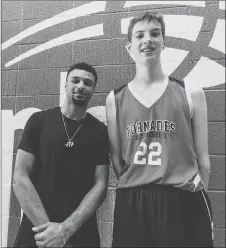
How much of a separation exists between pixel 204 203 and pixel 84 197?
67 centimetres

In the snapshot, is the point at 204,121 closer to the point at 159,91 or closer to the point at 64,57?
the point at 159,91

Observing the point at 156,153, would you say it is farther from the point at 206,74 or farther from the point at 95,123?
the point at 206,74

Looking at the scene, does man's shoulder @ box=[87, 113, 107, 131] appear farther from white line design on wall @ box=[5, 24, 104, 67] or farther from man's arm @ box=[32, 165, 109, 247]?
white line design on wall @ box=[5, 24, 104, 67]

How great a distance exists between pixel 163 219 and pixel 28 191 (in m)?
0.77

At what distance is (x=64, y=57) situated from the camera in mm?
2152

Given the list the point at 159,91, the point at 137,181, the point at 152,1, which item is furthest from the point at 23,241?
the point at 152,1

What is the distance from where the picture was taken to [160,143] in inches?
71.0

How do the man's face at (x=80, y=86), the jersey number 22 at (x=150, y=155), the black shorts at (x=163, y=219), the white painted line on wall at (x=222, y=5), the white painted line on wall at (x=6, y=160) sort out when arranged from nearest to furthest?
the black shorts at (x=163, y=219), the jersey number 22 at (x=150, y=155), the man's face at (x=80, y=86), the white painted line on wall at (x=222, y=5), the white painted line on wall at (x=6, y=160)

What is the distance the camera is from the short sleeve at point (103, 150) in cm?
188

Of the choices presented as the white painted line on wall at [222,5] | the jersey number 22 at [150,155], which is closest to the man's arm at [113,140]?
the jersey number 22 at [150,155]

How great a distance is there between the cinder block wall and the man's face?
15 cm

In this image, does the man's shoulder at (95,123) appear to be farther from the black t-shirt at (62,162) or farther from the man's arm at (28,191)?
the man's arm at (28,191)

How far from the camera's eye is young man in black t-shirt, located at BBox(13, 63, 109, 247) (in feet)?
5.87

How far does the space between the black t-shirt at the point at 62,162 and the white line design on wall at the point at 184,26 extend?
0.79 metres
